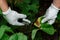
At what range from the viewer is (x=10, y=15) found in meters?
1.54

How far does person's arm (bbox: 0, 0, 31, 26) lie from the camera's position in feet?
4.94

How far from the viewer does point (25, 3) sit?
1.67m

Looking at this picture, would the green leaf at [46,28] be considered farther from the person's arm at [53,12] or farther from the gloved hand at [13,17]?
the gloved hand at [13,17]

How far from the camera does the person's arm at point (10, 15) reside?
1505mm

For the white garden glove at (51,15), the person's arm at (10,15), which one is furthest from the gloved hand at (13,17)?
the white garden glove at (51,15)

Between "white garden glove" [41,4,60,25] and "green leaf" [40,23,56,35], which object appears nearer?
"green leaf" [40,23,56,35]

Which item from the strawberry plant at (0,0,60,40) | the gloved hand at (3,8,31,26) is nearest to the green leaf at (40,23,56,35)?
the strawberry plant at (0,0,60,40)

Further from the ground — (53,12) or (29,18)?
(53,12)

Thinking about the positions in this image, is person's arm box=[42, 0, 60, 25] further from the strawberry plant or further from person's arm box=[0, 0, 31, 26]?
person's arm box=[0, 0, 31, 26]

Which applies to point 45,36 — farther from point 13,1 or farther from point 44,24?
point 13,1

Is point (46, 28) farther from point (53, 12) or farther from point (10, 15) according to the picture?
point (10, 15)

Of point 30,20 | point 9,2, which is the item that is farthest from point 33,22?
point 9,2

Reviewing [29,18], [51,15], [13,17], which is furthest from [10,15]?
[51,15]

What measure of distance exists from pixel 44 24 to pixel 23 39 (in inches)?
8.5
